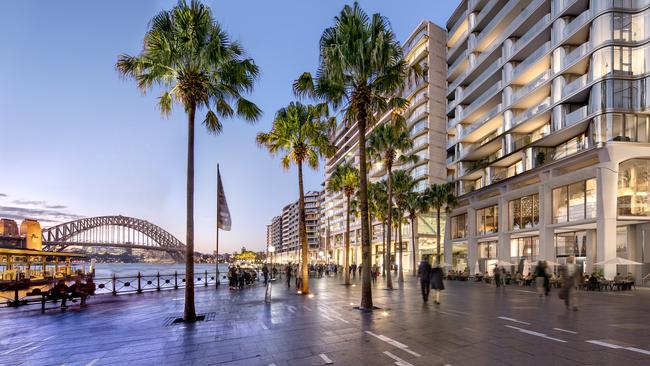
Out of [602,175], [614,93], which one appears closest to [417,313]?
[602,175]

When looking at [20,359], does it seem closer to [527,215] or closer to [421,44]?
[527,215]

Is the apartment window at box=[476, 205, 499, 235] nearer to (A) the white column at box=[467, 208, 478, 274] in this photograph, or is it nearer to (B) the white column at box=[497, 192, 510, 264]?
(A) the white column at box=[467, 208, 478, 274]

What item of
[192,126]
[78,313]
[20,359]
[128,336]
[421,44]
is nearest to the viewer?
[20,359]

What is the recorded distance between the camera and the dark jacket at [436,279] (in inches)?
715

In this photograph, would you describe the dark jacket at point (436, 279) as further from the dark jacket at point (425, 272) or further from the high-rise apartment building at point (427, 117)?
the high-rise apartment building at point (427, 117)

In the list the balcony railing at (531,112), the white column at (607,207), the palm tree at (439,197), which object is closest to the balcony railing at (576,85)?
the balcony railing at (531,112)

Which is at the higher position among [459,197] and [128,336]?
[459,197]

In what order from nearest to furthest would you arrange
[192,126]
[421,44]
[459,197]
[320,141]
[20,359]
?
[20,359]
[192,126]
[320,141]
[459,197]
[421,44]

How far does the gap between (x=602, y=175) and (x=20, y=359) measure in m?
34.2

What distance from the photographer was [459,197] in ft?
180

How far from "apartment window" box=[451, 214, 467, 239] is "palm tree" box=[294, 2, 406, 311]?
41845 millimetres

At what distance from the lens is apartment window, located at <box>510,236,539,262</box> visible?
42388mm

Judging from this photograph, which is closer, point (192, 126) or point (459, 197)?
point (192, 126)

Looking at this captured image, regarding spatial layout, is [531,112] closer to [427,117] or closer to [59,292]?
[427,117]
